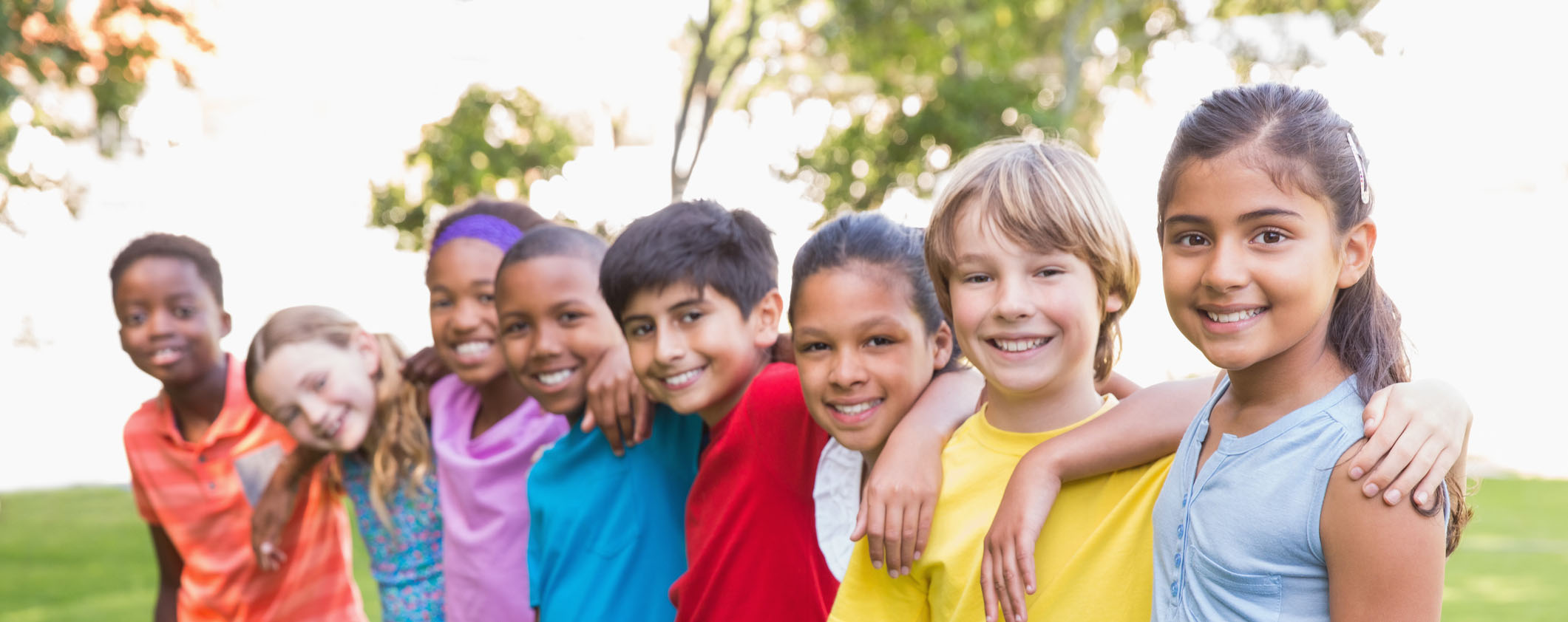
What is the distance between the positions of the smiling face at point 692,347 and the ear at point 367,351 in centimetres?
107

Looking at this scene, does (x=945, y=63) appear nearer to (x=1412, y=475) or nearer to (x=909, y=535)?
(x=909, y=535)

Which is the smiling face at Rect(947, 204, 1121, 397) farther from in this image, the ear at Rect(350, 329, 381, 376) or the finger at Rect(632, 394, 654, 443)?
the ear at Rect(350, 329, 381, 376)

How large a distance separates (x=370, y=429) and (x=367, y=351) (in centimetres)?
21

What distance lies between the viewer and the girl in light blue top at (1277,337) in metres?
1.44

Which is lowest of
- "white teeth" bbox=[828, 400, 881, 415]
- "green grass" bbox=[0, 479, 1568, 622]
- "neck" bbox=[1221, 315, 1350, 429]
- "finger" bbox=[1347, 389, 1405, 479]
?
"green grass" bbox=[0, 479, 1568, 622]

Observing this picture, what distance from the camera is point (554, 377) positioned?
2752 mm

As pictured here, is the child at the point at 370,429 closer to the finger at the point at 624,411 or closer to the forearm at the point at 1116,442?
the finger at the point at 624,411

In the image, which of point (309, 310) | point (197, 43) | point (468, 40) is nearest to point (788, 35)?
point (468, 40)

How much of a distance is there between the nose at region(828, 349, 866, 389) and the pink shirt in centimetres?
99

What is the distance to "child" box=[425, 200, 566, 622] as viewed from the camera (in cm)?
291

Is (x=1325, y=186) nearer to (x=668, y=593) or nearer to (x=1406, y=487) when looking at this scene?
(x=1406, y=487)

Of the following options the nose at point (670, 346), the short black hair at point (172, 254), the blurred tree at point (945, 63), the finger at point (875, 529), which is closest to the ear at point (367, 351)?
the short black hair at point (172, 254)

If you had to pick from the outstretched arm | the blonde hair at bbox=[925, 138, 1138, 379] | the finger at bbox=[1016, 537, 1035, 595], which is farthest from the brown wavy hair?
the outstretched arm

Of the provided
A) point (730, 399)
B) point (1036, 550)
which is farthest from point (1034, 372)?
point (730, 399)
